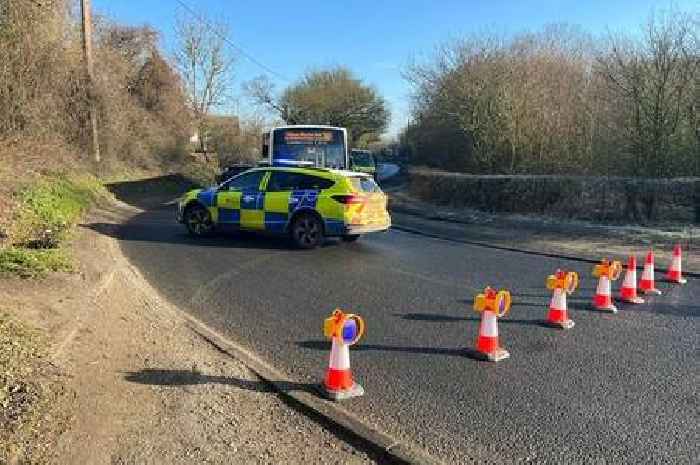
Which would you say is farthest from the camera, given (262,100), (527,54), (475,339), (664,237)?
(262,100)

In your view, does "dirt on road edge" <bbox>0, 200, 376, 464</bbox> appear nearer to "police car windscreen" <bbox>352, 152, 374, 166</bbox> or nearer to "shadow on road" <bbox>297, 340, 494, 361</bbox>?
"shadow on road" <bbox>297, 340, 494, 361</bbox>

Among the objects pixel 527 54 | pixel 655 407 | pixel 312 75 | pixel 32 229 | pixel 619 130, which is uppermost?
pixel 312 75

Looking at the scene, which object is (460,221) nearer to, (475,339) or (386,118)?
(475,339)

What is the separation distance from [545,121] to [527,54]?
530 centimetres

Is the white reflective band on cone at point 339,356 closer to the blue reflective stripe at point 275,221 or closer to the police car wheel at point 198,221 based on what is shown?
the blue reflective stripe at point 275,221

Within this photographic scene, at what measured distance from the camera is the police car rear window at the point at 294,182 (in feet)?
40.2

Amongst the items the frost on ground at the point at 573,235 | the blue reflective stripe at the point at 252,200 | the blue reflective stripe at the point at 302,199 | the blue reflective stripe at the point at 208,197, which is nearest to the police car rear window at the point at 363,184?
the blue reflective stripe at the point at 302,199

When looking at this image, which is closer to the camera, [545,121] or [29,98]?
[29,98]

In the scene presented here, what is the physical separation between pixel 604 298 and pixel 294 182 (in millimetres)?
6543

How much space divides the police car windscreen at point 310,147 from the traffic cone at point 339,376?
15.0 meters

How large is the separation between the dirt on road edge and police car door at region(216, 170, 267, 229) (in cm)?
599

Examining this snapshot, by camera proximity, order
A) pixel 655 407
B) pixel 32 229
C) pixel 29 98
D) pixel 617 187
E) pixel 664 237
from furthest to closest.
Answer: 1. pixel 29 98
2. pixel 617 187
3. pixel 664 237
4. pixel 32 229
5. pixel 655 407

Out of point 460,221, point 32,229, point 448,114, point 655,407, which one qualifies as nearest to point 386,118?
point 448,114

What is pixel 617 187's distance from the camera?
1623 centimetres
